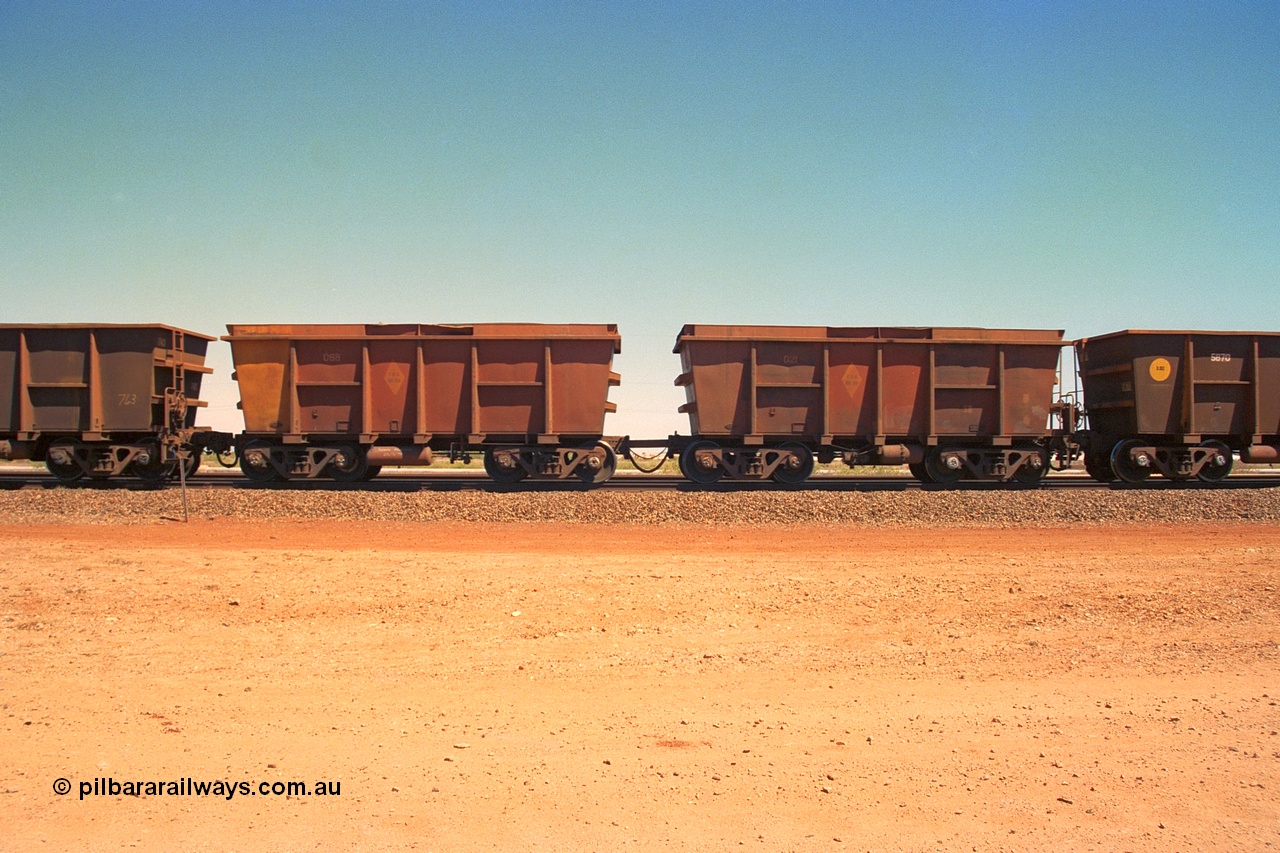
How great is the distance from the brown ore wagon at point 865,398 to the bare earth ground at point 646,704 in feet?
24.6

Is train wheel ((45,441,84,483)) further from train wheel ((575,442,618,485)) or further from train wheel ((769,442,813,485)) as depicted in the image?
train wheel ((769,442,813,485))

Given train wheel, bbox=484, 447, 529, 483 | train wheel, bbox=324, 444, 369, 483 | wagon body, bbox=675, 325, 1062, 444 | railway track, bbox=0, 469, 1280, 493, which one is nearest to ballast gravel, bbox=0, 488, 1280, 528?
railway track, bbox=0, 469, 1280, 493

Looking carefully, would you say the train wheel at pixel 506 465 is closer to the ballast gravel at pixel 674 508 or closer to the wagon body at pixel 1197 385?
the ballast gravel at pixel 674 508

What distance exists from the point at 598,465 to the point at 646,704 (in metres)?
11.7

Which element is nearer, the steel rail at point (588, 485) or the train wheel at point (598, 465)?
the steel rail at point (588, 485)

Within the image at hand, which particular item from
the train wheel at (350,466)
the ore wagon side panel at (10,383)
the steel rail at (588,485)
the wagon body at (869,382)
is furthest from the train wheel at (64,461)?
the wagon body at (869,382)

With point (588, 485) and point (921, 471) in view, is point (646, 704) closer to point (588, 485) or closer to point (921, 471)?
point (588, 485)

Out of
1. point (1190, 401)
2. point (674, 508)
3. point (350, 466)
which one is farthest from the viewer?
point (1190, 401)

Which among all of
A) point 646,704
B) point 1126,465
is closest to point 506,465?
point 646,704

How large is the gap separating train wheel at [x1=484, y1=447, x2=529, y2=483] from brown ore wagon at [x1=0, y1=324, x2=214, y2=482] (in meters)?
6.41

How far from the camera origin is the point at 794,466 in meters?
16.6

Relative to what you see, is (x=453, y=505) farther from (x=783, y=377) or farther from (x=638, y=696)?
(x=638, y=696)

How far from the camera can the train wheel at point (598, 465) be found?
1644 cm

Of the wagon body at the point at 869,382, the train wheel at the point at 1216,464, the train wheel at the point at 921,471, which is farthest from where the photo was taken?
the train wheel at the point at 1216,464
